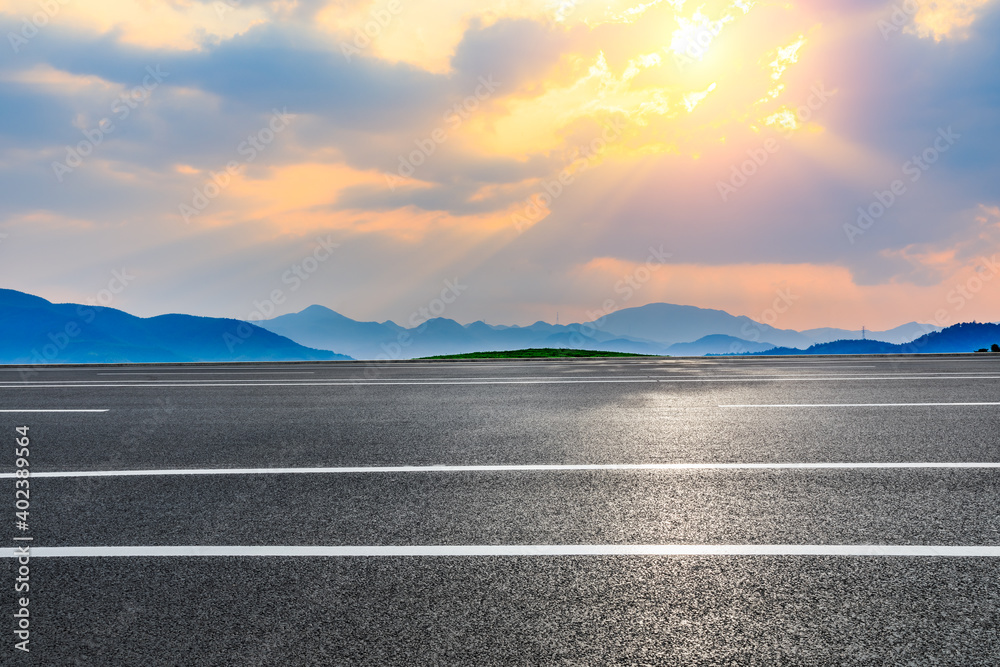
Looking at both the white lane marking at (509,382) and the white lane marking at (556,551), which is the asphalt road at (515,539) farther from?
the white lane marking at (509,382)

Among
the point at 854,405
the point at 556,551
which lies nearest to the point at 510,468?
the point at 556,551

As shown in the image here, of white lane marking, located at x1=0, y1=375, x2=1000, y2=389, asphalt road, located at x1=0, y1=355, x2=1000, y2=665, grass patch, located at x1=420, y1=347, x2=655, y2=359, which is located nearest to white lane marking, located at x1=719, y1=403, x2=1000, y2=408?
asphalt road, located at x1=0, y1=355, x2=1000, y2=665

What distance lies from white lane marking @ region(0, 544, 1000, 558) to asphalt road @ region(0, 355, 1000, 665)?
0.02 metres

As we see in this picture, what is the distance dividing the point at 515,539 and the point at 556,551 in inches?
13.2

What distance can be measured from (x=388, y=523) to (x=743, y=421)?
5631mm

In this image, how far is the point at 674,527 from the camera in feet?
14.1

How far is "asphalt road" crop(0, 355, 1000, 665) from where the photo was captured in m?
2.91

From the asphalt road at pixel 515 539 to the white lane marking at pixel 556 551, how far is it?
0.8 inches

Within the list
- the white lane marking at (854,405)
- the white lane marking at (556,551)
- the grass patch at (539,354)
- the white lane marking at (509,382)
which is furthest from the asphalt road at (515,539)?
the grass patch at (539,354)

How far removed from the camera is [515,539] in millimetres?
4082

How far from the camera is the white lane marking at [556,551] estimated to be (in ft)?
12.6

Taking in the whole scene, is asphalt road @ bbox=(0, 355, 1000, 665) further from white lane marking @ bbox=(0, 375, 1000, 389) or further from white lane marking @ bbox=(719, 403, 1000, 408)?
white lane marking @ bbox=(0, 375, 1000, 389)

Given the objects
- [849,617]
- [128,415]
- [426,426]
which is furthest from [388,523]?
[128,415]

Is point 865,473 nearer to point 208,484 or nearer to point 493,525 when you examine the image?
point 493,525
